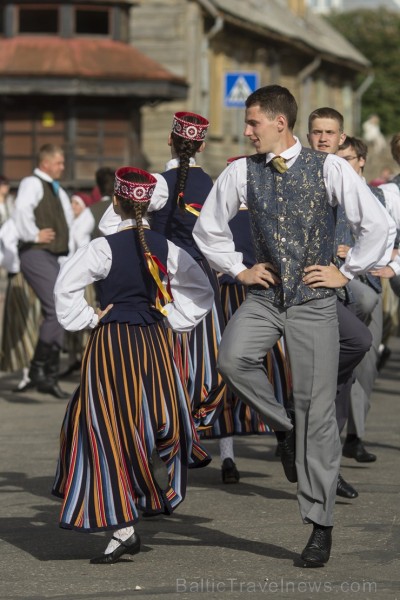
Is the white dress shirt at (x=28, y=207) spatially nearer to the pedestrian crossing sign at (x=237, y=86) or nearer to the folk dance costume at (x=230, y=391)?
the folk dance costume at (x=230, y=391)

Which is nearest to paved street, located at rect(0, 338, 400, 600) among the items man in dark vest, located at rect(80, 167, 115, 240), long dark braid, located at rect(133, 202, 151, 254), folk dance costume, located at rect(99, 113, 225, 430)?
folk dance costume, located at rect(99, 113, 225, 430)

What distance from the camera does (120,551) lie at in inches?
259

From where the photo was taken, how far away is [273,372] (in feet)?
29.0

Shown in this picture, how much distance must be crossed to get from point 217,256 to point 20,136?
23372 millimetres

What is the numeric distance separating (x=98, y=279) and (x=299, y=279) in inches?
34.7

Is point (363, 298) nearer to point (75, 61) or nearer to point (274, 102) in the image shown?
point (274, 102)

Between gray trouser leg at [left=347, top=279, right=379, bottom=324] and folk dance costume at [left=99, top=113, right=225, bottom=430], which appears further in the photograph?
gray trouser leg at [left=347, top=279, right=379, bottom=324]

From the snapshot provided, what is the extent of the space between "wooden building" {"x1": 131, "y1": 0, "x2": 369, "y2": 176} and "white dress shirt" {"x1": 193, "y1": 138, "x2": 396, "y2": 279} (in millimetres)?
21789

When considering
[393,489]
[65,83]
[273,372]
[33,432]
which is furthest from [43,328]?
[65,83]

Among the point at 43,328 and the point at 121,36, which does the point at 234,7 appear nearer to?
the point at 121,36

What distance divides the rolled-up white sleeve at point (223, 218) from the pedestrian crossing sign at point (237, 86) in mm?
13781

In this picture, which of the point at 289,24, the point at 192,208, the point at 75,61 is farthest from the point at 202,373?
the point at 289,24

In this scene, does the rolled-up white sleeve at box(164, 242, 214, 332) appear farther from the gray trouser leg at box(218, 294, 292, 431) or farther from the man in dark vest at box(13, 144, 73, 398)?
the man in dark vest at box(13, 144, 73, 398)

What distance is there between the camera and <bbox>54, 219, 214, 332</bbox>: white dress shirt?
6.67 m
